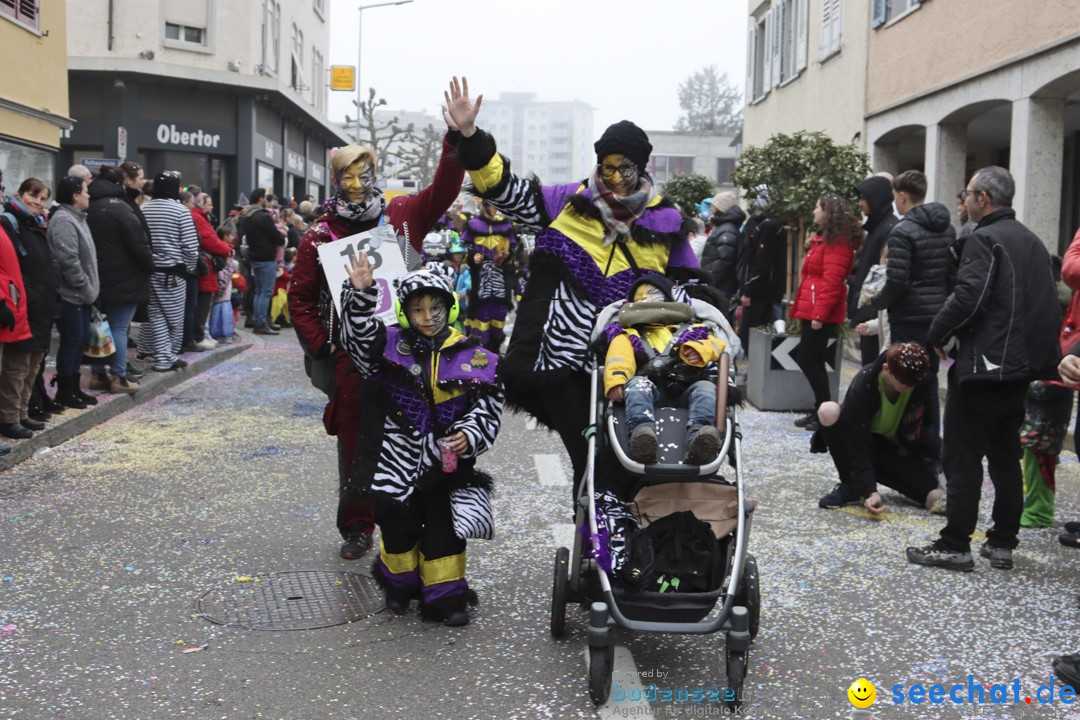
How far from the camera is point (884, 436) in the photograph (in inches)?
278

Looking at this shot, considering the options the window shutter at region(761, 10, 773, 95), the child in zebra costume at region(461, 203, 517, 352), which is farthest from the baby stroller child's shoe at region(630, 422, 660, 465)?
the window shutter at region(761, 10, 773, 95)

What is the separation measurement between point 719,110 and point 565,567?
11683cm

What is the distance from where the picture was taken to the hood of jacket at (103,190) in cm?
1034

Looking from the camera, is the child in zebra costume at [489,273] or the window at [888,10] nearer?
the child in zebra costume at [489,273]

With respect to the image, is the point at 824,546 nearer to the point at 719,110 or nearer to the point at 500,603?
the point at 500,603

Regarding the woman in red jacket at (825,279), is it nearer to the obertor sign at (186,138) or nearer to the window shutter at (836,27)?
the window shutter at (836,27)

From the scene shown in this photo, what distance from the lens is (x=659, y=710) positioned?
402 cm

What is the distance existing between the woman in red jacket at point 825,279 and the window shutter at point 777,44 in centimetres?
1601

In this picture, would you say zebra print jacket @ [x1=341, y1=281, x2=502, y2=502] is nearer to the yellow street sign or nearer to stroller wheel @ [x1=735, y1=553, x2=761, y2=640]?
stroller wheel @ [x1=735, y1=553, x2=761, y2=640]

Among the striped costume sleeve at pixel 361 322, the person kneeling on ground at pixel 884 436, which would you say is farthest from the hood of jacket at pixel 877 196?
the striped costume sleeve at pixel 361 322

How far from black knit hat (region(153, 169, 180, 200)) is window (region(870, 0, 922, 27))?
1070 cm

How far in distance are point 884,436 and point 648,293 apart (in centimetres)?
303

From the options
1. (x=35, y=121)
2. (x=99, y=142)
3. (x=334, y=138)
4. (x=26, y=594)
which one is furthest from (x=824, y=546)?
(x=334, y=138)

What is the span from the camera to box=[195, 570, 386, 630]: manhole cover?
193 inches
